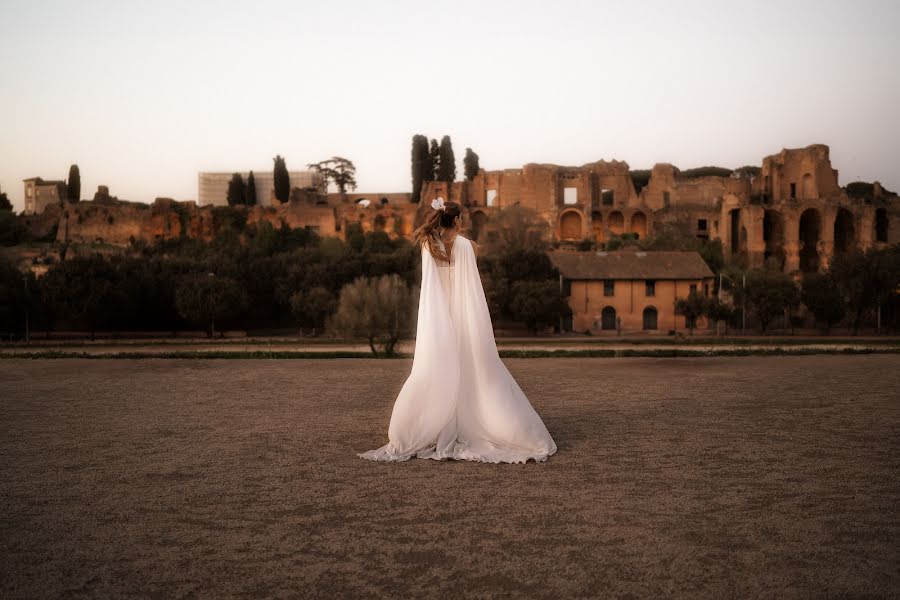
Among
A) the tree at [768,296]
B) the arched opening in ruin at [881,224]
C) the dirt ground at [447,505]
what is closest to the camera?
the dirt ground at [447,505]

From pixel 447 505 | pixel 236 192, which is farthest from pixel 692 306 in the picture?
pixel 236 192

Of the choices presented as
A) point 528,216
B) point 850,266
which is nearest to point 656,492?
point 850,266

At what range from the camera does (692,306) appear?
45312 millimetres

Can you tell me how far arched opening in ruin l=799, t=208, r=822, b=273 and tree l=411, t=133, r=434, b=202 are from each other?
A: 1522 inches

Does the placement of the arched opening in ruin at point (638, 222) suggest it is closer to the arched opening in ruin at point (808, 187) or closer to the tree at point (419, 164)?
the arched opening in ruin at point (808, 187)

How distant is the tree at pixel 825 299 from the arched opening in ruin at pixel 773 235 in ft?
85.2

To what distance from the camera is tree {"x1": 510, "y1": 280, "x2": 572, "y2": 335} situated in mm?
42969

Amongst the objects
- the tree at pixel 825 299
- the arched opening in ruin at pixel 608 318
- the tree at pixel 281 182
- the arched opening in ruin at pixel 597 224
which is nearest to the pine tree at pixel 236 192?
the tree at pixel 281 182

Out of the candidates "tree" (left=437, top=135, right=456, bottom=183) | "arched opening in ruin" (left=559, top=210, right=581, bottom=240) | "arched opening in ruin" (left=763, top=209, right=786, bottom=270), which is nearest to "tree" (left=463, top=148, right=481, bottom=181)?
"tree" (left=437, top=135, right=456, bottom=183)

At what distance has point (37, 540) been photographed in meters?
4.97

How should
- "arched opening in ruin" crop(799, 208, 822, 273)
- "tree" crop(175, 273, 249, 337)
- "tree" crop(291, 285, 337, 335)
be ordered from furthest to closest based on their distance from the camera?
"arched opening in ruin" crop(799, 208, 822, 273) < "tree" crop(175, 273, 249, 337) < "tree" crop(291, 285, 337, 335)

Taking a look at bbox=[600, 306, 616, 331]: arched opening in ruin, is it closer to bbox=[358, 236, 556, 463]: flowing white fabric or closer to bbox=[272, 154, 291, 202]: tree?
bbox=[358, 236, 556, 463]: flowing white fabric

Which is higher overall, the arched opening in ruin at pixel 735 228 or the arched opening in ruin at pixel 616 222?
the arched opening in ruin at pixel 616 222

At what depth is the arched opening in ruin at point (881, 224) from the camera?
71312 mm
